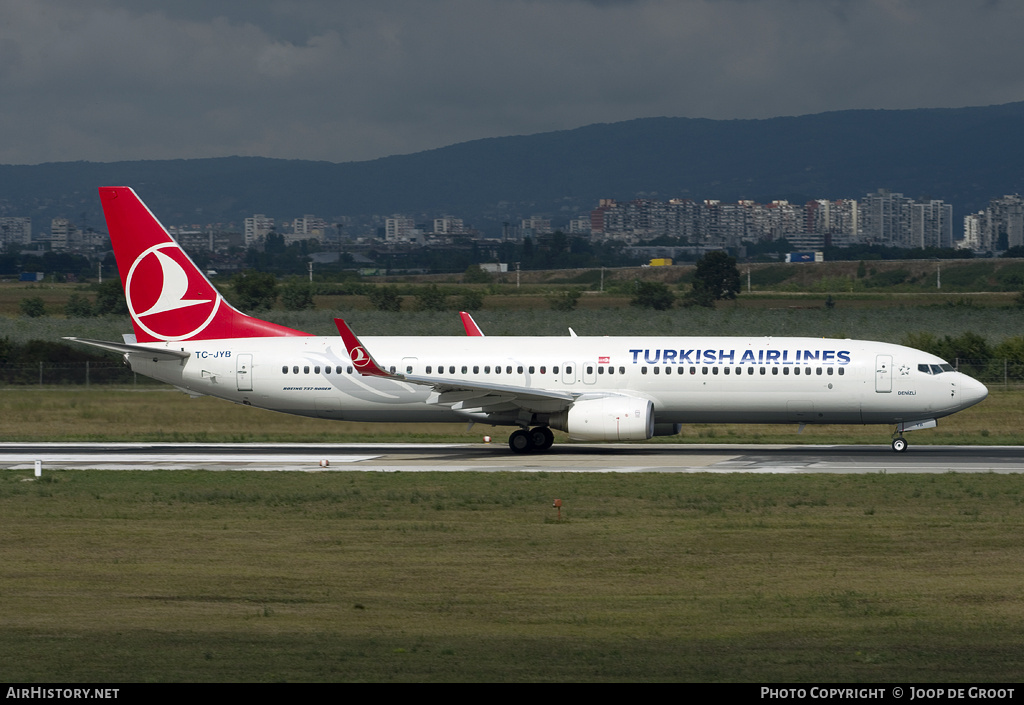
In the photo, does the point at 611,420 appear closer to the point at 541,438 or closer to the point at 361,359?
the point at 541,438

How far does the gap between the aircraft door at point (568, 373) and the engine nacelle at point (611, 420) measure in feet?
5.46

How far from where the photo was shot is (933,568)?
19891 millimetres

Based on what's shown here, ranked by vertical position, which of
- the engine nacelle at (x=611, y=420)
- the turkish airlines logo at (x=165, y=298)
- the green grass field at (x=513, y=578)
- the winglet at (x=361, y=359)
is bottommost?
the green grass field at (x=513, y=578)

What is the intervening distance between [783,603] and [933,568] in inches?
157

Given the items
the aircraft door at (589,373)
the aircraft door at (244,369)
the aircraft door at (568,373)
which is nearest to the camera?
the aircraft door at (589,373)

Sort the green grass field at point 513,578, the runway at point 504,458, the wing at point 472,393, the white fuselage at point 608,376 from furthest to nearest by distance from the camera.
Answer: the white fuselage at point 608,376, the wing at point 472,393, the runway at point 504,458, the green grass field at point 513,578

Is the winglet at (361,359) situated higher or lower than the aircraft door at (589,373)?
higher

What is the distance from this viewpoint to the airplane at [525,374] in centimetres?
3744

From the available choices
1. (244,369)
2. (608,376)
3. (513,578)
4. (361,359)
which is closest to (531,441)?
(608,376)

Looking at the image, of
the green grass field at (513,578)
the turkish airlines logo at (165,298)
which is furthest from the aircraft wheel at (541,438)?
the turkish airlines logo at (165,298)

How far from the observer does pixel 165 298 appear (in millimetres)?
40625

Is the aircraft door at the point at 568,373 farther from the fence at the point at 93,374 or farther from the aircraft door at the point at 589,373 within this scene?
the fence at the point at 93,374

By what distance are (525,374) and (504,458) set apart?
9.74 feet
